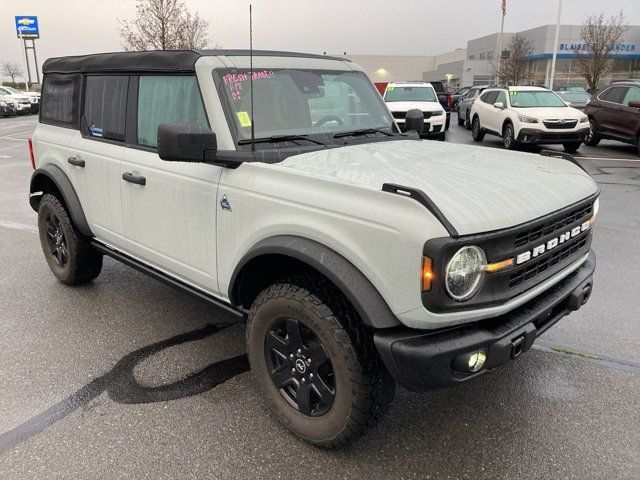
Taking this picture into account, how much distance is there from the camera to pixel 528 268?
2.47 meters

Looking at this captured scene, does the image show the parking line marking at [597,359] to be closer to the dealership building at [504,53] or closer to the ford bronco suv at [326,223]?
the ford bronco suv at [326,223]

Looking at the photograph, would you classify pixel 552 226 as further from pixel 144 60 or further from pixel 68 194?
pixel 68 194

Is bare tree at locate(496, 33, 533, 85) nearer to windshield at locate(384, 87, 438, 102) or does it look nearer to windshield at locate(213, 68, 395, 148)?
windshield at locate(384, 87, 438, 102)

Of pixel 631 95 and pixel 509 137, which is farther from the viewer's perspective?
pixel 509 137

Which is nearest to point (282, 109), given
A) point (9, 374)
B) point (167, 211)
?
point (167, 211)

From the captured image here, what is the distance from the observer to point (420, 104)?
15.9 metres

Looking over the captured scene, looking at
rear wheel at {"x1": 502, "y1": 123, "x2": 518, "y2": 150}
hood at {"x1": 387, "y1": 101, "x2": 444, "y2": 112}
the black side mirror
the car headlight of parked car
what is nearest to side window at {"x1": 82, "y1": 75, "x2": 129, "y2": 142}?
the black side mirror

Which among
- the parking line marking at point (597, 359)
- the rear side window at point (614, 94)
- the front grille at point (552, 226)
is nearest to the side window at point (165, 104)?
the front grille at point (552, 226)

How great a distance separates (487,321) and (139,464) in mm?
1756

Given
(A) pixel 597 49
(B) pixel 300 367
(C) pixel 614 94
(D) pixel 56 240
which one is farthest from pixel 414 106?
(A) pixel 597 49

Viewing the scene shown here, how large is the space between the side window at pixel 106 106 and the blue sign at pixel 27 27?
7200 centimetres

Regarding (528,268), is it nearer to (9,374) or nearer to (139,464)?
(139,464)

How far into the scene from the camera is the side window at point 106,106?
3.76 meters

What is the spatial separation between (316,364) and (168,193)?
1.42 metres
